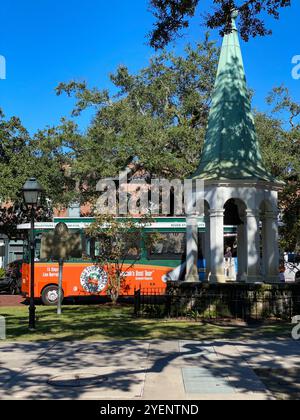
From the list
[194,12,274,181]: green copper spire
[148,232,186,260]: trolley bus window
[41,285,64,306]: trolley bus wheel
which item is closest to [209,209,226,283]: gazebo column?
[194,12,274,181]: green copper spire

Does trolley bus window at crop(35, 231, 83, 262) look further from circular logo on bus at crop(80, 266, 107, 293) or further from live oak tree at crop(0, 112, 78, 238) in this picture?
live oak tree at crop(0, 112, 78, 238)

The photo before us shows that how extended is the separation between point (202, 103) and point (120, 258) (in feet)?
39.0

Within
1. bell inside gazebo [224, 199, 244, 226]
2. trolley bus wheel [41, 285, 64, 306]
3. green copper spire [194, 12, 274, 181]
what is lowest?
trolley bus wheel [41, 285, 64, 306]

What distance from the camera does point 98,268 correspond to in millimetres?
22109

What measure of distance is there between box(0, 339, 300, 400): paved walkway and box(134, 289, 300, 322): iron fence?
4.02 meters

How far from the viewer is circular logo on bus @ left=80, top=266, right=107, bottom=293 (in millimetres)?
22297

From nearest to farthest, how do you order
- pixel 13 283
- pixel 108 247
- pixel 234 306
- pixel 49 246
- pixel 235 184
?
pixel 234 306 → pixel 235 184 → pixel 49 246 → pixel 108 247 → pixel 13 283

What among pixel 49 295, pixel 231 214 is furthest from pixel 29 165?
pixel 231 214

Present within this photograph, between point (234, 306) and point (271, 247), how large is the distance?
2.64 m

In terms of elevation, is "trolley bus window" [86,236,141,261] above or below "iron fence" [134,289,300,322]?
above

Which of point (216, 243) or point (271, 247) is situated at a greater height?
point (216, 243)

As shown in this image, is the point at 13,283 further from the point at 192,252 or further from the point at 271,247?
the point at 271,247

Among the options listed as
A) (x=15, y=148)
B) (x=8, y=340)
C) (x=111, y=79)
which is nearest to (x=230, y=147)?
(x=8, y=340)

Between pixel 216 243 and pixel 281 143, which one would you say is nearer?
pixel 216 243
